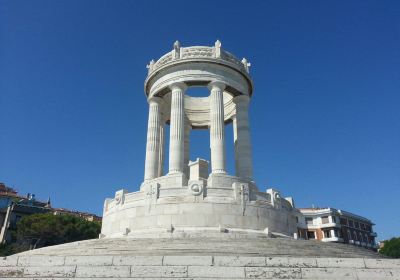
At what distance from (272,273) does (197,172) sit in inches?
762

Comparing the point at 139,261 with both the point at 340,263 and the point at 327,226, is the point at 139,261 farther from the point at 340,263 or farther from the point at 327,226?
the point at 327,226

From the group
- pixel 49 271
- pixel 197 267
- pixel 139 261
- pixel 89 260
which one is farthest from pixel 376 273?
pixel 49 271

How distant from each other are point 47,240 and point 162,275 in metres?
60.0

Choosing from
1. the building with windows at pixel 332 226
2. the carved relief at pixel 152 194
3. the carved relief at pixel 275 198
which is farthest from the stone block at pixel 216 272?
the building with windows at pixel 332 226

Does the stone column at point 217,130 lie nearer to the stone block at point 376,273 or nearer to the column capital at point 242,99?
the column capital at point 242,99

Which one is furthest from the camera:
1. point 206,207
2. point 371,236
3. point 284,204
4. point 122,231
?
point 371,236

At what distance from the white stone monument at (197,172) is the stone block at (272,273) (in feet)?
38.4

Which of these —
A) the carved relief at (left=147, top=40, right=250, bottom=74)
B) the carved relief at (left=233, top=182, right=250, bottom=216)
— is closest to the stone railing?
the carved relief at (left=147, top=40, right=250, bottom=74)

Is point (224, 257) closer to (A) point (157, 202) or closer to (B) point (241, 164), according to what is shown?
(A) point (157, 202)

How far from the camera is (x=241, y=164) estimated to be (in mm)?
33844

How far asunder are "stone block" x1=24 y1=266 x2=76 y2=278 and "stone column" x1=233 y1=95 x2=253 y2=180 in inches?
892

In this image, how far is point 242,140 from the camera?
34.7 metres

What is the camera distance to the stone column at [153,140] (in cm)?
3315

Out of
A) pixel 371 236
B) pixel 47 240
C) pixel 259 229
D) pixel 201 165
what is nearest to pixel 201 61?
pixel 201 165
